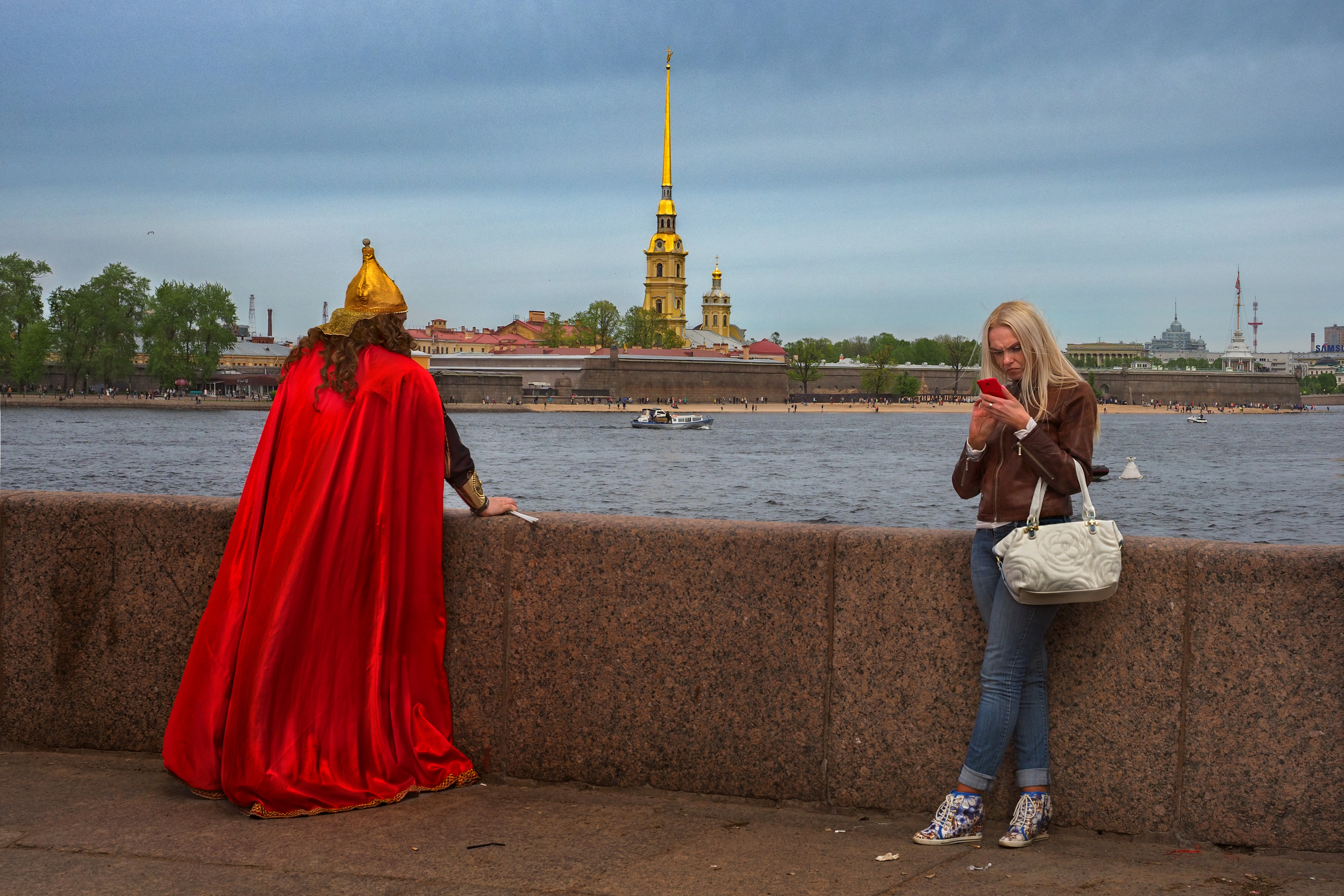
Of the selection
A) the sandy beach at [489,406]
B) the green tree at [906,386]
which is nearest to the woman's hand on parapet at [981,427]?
the sandy beach at [489,406]

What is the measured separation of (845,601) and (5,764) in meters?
2.33

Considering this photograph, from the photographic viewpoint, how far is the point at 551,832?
125 inches

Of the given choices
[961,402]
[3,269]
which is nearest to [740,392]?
[961,402]

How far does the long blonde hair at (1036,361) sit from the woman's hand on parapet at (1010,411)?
90 millimetres

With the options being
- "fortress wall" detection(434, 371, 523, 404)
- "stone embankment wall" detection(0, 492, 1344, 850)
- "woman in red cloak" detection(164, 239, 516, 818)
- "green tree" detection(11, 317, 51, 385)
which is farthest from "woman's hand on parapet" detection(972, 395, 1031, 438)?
"fortress wall" detection(434, 371, 523, 404)

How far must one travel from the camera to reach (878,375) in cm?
12731

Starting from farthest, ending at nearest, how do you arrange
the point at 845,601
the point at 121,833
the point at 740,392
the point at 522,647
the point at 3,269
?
the point at 740,392 < the point at 3,269 < the point at 522,647 < the point at 845,601 < the point at 121,833

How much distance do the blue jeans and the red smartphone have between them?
303 mm

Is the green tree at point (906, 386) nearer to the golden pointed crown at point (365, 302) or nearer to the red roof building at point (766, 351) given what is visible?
the red roof building at point (766, 351)

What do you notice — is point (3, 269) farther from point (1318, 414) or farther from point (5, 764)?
point (1318, 414)

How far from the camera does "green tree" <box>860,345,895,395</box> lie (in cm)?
12700

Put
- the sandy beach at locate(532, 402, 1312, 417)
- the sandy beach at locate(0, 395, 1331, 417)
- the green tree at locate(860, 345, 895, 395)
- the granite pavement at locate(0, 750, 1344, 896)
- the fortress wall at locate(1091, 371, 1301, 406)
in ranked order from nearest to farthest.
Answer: the granite pavement at locate(0, 750, 1344, 896) → the sandy beach at locate(0, 395, 1331, 417) → the sandy beach at locate(532, 402, 1312, 417) → the green tree at locate(860, 345, 895, 395) → the fortress wall at locate(1091, 371, 1301, 406)

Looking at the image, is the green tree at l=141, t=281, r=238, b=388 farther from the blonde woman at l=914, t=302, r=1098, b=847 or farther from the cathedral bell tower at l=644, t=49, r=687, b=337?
the blonde woman at l=914, t=302, r=1098, b=847

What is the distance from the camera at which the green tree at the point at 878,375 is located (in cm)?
12700
